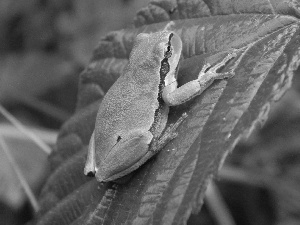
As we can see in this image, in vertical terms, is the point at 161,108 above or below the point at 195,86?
below

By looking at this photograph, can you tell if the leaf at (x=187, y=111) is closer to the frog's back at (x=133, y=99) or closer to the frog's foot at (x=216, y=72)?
the frog's foot at (x=216, y=72)

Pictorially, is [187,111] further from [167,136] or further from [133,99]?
[133,99]

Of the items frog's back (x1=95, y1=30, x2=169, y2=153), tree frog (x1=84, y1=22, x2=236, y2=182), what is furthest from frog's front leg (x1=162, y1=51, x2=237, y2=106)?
frog's back (x1=95, y1=30, x2=169, y2=153)

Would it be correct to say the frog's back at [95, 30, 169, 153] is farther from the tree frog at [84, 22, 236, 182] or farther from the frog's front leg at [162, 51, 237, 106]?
the frog's front leg at [162, 51, 237, 106]

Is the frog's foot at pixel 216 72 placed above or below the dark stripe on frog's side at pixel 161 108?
above

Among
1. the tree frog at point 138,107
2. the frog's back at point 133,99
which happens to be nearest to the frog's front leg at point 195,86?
the tree frog at point 138,107

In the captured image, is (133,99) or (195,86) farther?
(133,99)

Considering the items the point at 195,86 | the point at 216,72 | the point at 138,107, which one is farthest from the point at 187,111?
the point at 138,107
